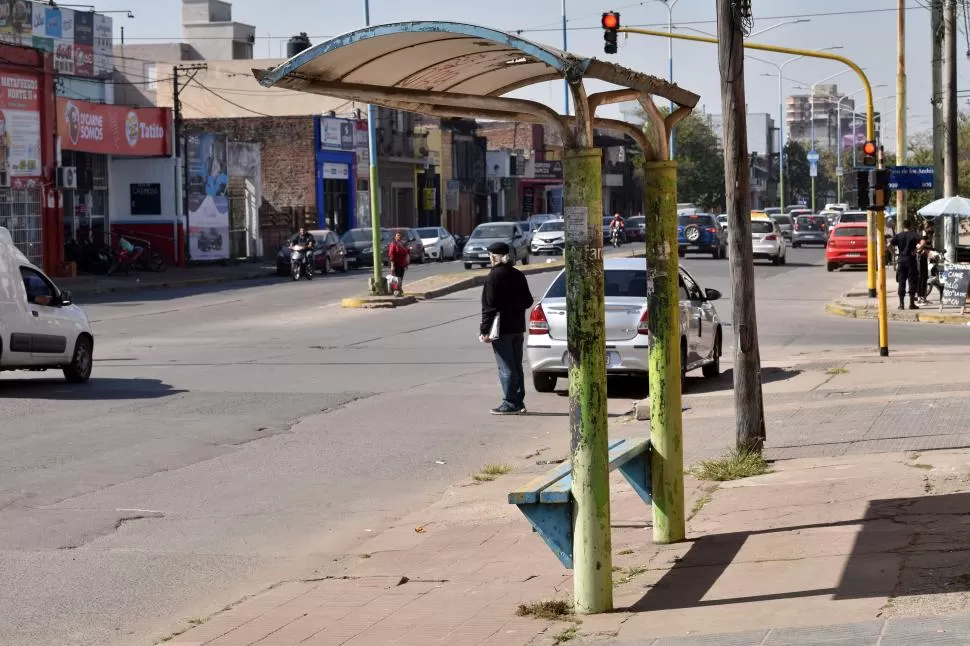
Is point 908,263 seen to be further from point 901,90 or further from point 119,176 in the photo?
point 119,176

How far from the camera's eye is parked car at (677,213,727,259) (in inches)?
2080

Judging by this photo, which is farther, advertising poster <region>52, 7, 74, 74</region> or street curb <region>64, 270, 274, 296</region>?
advertising poster <region>52, 7, 74, 74</region>

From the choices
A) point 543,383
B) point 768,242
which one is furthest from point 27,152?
point 543,383

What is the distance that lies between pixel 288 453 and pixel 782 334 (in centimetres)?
1482

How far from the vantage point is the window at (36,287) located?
18.3 metres

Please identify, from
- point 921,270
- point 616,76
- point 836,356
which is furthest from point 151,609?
point 921,270

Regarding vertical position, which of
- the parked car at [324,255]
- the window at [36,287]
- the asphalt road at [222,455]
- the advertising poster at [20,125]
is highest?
the advertising poster at [20,125]

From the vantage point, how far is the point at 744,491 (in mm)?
9945

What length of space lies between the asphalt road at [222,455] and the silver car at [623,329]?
1.61 feet

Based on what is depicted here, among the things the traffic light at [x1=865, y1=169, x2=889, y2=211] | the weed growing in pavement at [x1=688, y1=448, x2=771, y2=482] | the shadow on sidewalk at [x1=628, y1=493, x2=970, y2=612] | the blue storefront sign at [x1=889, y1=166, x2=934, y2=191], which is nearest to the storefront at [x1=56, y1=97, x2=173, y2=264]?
the blue storefront sign at [x1=889, y1=166, x2=934, y2=191]

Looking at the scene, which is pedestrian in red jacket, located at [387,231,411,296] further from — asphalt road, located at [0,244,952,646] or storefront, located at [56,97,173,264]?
storefront, located at [56,97,173,264]

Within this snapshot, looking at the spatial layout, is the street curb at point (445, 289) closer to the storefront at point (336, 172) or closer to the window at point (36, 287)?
the window at point (36, 287)

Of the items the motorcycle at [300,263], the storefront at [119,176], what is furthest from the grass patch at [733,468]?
the storefront at [119,176]

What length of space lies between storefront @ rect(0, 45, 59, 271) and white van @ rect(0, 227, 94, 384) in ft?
81.5
